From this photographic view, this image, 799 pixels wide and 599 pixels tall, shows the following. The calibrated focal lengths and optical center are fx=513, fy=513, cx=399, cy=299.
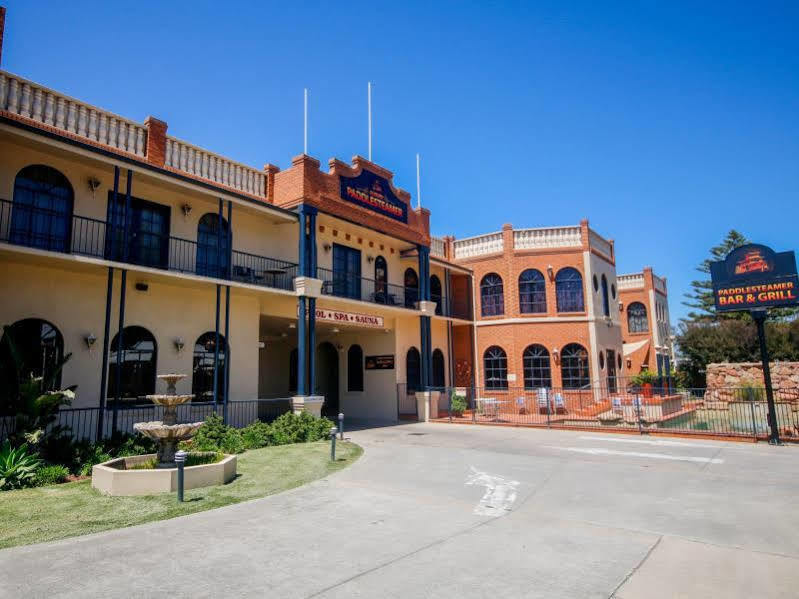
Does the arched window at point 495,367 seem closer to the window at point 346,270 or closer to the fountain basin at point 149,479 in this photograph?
the window at point 346,270

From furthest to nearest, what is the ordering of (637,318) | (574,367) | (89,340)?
(637,318) < (574,367) < (89,340)

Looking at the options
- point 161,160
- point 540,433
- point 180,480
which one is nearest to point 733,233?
point 540,433

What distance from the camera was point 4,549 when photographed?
224 inches

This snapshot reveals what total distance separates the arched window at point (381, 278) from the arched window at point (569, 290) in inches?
385

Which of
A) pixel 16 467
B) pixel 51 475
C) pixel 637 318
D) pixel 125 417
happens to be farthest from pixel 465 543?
pixel 637 318

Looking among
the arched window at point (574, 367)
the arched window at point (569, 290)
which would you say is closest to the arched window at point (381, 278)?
the arched window at point (569, 290)

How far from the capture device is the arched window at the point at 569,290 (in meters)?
27.0

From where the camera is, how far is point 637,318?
133ft

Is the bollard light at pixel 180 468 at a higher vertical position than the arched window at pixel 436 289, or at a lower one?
lower

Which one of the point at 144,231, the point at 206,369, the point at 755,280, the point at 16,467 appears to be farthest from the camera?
the point at 206,369

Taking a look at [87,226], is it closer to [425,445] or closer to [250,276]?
[250,276]

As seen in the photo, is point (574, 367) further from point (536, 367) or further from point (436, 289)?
point (436, 289)

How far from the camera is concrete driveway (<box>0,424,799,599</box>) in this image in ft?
15.4

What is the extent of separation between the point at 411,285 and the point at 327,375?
6052 mm
